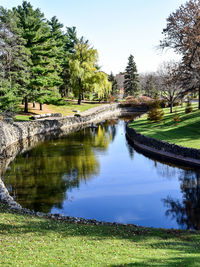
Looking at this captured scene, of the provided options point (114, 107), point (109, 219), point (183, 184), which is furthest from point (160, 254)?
point (114, 107)

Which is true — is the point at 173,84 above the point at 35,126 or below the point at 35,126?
above

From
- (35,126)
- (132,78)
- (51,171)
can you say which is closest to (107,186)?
(51,171)

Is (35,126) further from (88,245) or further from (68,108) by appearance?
(88,245)

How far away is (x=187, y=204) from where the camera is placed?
54.9ft

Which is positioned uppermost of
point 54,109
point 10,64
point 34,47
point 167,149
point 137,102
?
point 34,47

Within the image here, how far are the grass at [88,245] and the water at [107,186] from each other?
3.46 meters

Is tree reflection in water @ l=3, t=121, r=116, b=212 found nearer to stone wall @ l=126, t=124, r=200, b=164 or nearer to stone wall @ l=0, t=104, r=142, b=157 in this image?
stone wall @ l=0, t=104, r=142, b=157

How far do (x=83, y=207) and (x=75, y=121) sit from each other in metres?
40.4

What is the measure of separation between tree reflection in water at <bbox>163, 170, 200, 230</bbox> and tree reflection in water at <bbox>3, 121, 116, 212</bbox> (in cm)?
657

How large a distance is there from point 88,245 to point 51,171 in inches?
585

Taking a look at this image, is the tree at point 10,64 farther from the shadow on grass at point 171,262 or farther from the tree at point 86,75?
the shadow on grass at point 171,262

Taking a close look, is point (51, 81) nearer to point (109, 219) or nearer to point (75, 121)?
point (75, 121)

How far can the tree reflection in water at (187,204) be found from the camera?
14523mm

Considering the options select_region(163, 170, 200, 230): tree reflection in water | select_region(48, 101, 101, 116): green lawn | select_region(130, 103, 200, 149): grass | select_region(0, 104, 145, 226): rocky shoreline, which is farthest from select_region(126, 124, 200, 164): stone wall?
select_region(48, 101, 101, 116): green lawn
